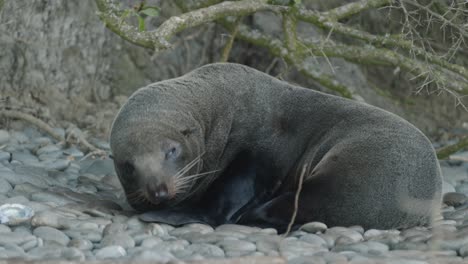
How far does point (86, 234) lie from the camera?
4.75 meters

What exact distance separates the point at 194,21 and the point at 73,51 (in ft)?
6.17

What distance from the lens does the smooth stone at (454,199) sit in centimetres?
639

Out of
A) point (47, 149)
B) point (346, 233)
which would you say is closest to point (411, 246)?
point (346, 233)

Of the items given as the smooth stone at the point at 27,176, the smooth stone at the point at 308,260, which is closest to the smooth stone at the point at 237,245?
the smooth stone at the point at 308,260

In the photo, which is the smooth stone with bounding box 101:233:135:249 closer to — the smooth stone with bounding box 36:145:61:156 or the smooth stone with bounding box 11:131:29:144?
the smooth stone with bounding box 36:145:61:156

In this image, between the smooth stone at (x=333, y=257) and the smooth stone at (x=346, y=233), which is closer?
the smooth stone at (x=333, y=257)

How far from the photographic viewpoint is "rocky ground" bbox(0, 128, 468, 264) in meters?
4.34

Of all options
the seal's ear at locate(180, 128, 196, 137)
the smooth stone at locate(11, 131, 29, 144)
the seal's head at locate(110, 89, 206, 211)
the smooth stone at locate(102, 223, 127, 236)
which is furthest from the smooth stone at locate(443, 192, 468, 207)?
the smooth stone at locate(11, 131, 29, 144)

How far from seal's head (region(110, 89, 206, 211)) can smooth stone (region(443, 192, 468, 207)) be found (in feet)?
6.41

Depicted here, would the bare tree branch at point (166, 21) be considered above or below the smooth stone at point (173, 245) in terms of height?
above

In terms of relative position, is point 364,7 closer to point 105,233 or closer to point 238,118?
point 238,118

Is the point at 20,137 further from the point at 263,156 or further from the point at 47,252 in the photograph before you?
the point at 47,252

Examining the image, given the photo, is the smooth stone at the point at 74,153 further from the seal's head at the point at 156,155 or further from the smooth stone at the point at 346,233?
the smooth stone at the point at 346,233

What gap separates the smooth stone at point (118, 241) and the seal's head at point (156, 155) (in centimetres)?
60
